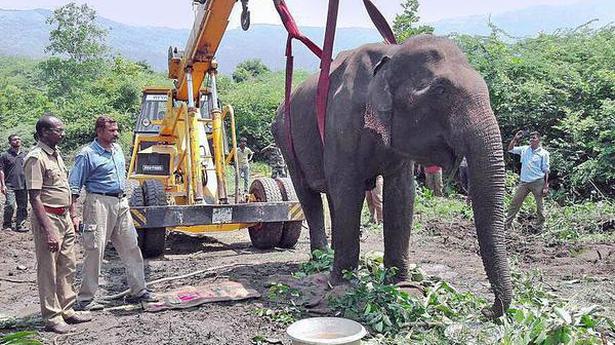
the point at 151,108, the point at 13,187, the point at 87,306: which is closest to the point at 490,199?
the point at 87,306

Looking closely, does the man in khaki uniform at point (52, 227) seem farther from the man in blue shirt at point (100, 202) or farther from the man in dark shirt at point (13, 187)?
the man in dark shirt at point (13, 187)

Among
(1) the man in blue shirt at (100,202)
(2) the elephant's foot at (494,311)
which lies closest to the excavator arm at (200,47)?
(1) the man in blue shirt at (100,202)

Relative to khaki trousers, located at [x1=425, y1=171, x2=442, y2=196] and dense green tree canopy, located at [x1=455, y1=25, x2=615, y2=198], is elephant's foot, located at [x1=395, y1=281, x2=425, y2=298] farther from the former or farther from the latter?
khaki trousers, located at [x1=425, y1=171, x2=442, y2=196]

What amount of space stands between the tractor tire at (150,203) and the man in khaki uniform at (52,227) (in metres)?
3.37

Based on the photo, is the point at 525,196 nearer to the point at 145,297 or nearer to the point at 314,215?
the point at 314,215

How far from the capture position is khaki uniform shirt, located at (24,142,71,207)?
5.72m

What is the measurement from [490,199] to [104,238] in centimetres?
361

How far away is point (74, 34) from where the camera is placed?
50688mm

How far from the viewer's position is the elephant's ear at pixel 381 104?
5.66 m

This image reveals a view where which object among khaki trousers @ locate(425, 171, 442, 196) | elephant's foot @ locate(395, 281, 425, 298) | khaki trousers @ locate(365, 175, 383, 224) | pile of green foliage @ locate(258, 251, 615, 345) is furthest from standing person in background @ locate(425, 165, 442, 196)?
elephant's foot @ locate(395, 281, 425, 298)

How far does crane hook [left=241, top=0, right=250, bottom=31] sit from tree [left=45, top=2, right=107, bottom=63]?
147ft

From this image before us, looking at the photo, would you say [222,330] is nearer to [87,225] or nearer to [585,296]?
[87,225]

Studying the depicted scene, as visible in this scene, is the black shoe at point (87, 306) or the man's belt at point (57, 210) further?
the black shoe at point (87, 306)

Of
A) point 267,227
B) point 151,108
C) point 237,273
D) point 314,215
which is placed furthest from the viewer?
point 151,108
